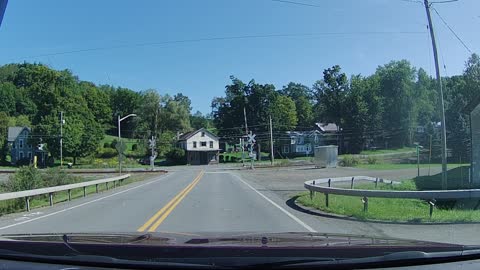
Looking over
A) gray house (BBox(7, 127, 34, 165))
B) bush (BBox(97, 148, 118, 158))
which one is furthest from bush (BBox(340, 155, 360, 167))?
gray house (BBox(7, 127, 34, 165))

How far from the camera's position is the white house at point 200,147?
109 meters

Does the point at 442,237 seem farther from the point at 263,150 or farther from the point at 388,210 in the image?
the point at 263,150

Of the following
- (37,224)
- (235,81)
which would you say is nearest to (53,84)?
(235,81)

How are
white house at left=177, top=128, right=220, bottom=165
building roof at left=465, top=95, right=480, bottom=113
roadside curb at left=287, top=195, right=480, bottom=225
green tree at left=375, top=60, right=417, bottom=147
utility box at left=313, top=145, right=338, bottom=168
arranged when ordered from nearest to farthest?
roadside curb at left=287, top=195, right=480, bottom=225
building roof at left=465, top=95, right=480, bottom=113
utility box at left=313, top=145, right=338, bottom=168
green tree at left=375, top=60, right=417, bottom=147
white house at left=177, top=128, right=220, bottom=165

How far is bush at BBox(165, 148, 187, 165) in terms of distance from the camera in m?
107

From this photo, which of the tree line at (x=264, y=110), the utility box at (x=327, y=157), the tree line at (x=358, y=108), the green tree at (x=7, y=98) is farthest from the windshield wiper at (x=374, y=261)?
the green tree at (x=7, y=98)

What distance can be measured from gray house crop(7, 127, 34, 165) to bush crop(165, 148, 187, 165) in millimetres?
28359

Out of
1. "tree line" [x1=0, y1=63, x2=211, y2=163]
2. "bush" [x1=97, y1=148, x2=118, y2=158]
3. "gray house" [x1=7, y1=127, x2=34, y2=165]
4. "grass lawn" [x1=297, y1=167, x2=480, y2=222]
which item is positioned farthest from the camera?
"bush" [x1=97, y1=148, x2=118, y2=158]

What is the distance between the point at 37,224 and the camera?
1312 centimetres

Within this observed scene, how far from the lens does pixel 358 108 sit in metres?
114

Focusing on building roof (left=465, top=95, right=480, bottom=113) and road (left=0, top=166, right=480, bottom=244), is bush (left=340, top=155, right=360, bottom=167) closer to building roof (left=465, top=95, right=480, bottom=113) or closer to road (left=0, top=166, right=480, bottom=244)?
building roof (left=465, top=95, right=480, bottom=113)

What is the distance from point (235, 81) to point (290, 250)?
11909 cm

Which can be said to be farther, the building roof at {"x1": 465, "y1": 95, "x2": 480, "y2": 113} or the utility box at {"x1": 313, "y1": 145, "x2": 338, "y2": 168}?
the utility box at {"x1": 313, "y1": 145, "x2": 338, "y2": 168}

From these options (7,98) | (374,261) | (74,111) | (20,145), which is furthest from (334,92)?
(374,261)
